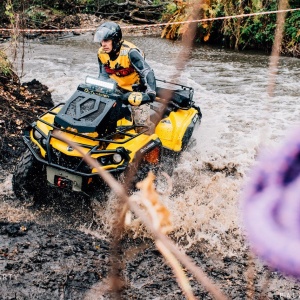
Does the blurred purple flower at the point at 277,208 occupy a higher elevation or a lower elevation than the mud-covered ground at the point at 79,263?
higher

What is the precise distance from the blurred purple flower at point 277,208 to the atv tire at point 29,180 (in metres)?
4.38

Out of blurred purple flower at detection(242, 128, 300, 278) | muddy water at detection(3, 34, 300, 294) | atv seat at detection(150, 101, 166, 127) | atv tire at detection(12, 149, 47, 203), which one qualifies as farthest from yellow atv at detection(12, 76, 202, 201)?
blurred purple flower at detection(242, 128, 300, 278)

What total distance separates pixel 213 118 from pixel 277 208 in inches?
329

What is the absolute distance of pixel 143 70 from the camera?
17.0ft

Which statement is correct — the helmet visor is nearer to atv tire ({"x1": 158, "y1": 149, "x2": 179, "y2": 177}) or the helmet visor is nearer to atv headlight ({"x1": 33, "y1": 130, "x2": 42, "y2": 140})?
atv headlight ({"x1": 33, "y1": 130, "x2": 42, "y2": 140})

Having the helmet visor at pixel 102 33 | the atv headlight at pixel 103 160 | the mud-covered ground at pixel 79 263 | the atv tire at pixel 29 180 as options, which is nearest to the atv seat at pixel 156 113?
the atv headlight at pixel 103 160

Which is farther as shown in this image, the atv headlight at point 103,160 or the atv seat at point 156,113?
the atv headlight at point 103,160

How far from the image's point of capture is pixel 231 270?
3760 millimetres

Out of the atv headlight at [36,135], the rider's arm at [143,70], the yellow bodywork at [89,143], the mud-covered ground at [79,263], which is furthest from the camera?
the rider's arm at [143,70]

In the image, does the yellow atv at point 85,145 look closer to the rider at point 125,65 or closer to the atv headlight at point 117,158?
the atv headlight at point 117,158

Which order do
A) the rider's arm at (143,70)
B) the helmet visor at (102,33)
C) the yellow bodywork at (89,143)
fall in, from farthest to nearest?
the rider's arm at (143,70)
the helmet visor at (102,33)
the yellow bodywork at (89,143)

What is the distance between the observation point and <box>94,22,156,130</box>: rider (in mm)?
4871

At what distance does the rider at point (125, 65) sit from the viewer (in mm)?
4871

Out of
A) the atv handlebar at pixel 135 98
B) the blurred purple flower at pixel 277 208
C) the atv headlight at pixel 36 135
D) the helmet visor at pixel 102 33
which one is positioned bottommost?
the atv headlight at pixel 36 135
